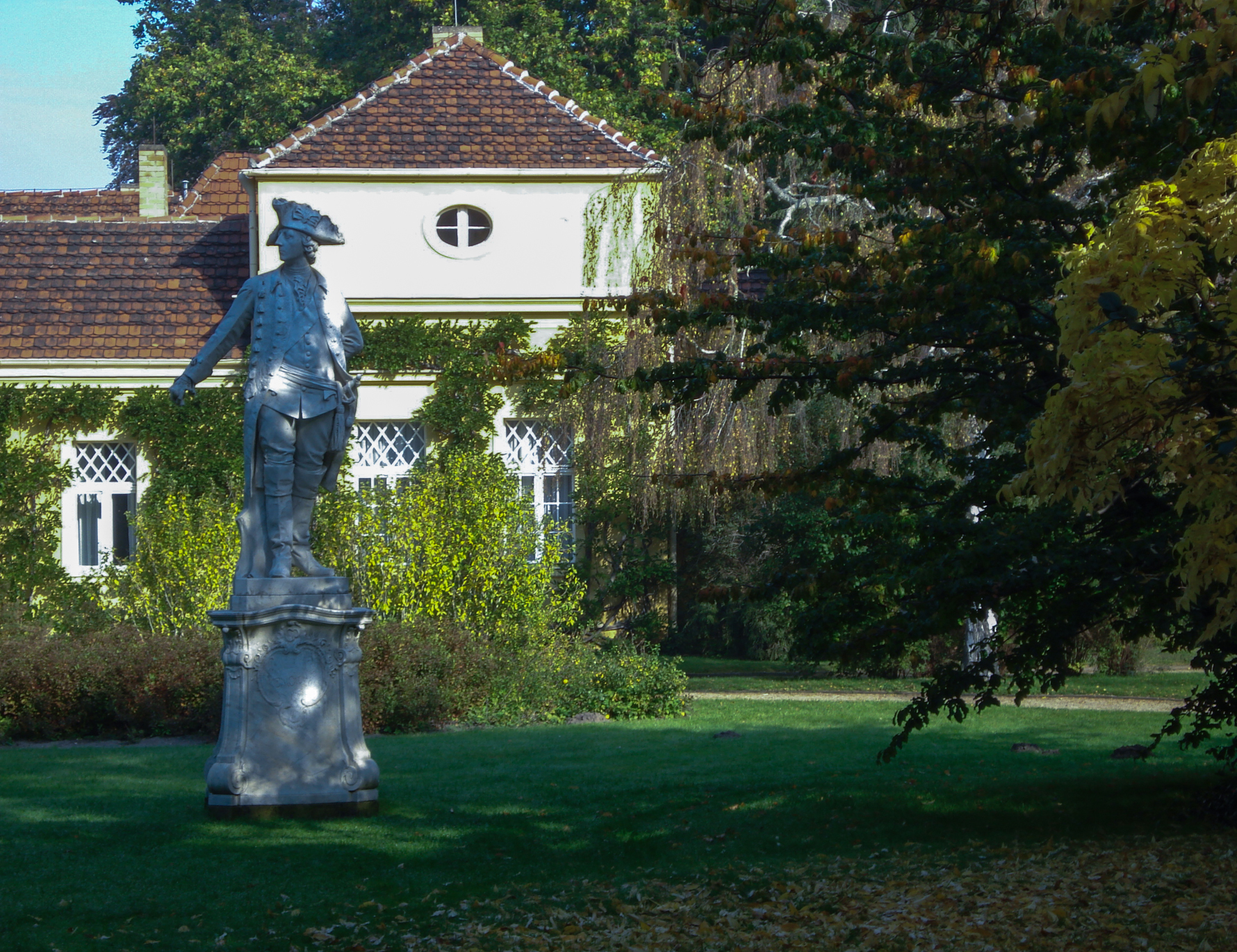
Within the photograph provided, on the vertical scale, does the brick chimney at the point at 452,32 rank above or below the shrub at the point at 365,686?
above

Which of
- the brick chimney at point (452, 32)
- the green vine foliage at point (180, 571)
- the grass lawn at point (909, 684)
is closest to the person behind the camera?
the green vine foliage at point (180, 571)

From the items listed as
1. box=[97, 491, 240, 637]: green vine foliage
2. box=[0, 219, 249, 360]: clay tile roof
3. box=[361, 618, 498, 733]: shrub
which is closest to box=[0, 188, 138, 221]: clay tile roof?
box=[0, 219, 249, 360]: clay tile roof

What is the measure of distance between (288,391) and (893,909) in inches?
185

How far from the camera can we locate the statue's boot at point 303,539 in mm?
8742

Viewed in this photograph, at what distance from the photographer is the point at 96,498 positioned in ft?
66.1

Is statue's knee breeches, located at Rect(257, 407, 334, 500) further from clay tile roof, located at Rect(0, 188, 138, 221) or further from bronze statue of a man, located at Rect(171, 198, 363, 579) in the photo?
clay tile roof, located at Rect(0, 188, 138, 221)

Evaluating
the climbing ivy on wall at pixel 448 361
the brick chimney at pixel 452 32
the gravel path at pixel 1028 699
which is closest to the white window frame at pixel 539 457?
the climbing ivy on wall at pixel 448 361

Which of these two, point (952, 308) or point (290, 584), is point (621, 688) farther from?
point (952, 308)

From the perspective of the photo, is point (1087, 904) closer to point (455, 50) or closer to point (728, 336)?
point (728, 336)

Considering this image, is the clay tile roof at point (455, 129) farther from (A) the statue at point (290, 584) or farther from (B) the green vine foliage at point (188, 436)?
(A) the statue at point (290, 584)

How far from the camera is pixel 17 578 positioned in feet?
62.1

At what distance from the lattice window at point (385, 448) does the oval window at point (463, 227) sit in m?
2.86

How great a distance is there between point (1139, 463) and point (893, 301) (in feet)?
6.30

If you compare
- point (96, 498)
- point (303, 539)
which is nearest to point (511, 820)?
point (303, 539)
